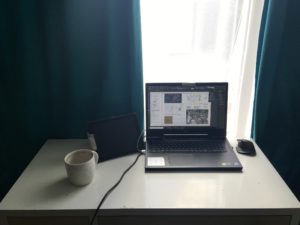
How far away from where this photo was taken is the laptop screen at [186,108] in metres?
1.28

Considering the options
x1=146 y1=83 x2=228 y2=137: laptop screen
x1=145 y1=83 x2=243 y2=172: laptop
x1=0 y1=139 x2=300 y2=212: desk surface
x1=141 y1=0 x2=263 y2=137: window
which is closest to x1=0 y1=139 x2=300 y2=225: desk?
x1=0 y1=139 x2=300 y2=212: desk surface

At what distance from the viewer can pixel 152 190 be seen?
1050 millimetres

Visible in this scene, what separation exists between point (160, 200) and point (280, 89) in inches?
31.4

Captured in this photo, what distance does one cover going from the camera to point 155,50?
1377mm

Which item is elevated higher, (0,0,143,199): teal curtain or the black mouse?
(0,0,143,199): teal curtain

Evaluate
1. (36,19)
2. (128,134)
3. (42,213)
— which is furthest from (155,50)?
(42,213)

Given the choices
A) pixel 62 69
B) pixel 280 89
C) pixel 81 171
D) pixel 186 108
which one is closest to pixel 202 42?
pixel 186 108

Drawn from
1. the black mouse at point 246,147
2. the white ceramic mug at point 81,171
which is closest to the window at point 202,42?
the black mouse at point 246,147

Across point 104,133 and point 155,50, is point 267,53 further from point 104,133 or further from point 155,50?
point 104,133

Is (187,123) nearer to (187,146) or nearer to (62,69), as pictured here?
(187,146)

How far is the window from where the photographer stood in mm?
1303

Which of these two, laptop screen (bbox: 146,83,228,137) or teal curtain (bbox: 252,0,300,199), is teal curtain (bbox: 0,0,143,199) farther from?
teal curtain (bbox: 252,0,300,199)

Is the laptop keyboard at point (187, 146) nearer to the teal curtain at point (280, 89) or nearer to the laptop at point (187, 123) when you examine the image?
the laptop at point (187, 123)

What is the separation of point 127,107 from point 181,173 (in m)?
0.43
